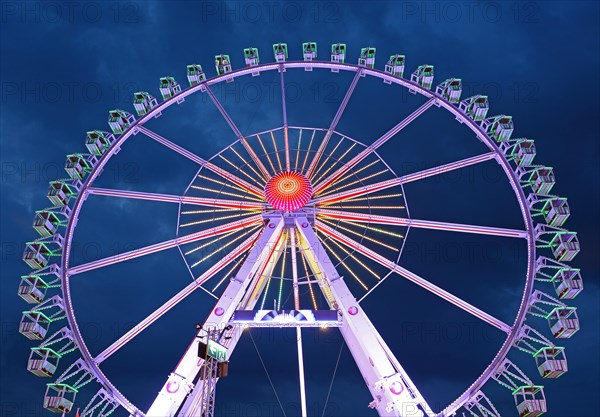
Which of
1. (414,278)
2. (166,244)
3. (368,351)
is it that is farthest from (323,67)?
(368,351)

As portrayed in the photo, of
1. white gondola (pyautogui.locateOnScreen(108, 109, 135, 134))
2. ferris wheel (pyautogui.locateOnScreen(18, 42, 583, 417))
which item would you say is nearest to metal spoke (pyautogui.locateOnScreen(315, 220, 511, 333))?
ferris wheel (pyautogui.locateOnScreen(18, 42, 583, 417))

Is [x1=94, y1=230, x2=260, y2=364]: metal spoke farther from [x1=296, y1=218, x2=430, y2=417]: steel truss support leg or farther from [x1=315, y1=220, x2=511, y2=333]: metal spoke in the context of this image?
[x1=315, y1=220, x2=511, y2=333]: metal spoke

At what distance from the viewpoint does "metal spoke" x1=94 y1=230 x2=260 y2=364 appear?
20.8 meters

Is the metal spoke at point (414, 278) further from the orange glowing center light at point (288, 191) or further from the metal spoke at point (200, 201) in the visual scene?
the metal spoke at point (200, 201)

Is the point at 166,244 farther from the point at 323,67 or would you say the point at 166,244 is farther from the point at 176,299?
the point at 323,67

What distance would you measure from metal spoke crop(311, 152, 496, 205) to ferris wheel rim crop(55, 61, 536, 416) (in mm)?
889

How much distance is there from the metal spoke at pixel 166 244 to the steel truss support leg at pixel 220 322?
130cm

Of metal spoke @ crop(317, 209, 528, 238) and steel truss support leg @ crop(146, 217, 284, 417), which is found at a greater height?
metal spoke @ crop(317, 209, 528, 238)

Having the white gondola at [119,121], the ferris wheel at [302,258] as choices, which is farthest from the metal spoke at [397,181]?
the white gondola at [119,121]

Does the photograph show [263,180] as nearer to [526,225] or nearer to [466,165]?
[466,165]

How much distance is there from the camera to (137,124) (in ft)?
A: 86.7

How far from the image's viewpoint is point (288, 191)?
79.2 ft

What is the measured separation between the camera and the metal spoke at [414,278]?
20.8 meters

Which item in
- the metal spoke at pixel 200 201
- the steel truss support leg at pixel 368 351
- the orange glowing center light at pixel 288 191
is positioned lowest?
the steel truss support leg at pixel 368 351
